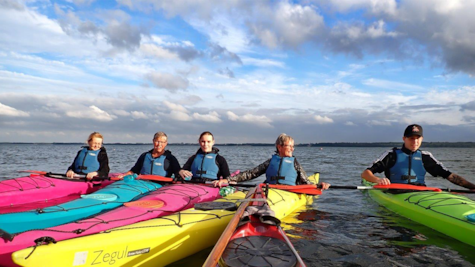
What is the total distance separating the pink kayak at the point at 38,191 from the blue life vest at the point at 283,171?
3516mm

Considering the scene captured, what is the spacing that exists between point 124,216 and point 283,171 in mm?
3224

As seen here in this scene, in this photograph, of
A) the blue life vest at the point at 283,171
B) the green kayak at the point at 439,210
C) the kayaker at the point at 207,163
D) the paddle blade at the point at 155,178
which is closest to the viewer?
the green kayak at the point at 439,210

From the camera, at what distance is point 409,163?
19.5 ft

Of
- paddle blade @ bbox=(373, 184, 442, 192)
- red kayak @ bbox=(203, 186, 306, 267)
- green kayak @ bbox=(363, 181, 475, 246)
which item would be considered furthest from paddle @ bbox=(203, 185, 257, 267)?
paddle blade @ bbox=(373, 184, 442, 192)

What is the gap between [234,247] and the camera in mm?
3004

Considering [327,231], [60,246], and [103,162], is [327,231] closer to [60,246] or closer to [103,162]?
[60,246]

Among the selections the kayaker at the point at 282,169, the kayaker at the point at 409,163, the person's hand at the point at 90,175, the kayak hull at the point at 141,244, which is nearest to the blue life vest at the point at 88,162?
the person's hand at the point at 90,175

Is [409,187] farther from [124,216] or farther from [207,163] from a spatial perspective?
[124,216]

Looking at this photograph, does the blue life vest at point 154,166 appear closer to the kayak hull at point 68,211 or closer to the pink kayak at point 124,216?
the kayak hull at point 68,211

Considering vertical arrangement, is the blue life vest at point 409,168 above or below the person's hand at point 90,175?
above

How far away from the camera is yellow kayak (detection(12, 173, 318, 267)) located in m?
2.73

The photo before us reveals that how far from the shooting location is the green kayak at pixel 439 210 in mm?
4227

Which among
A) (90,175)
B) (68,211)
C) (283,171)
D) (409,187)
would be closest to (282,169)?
(283,171)

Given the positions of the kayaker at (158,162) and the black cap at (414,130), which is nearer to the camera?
the black cap at (414,130)
